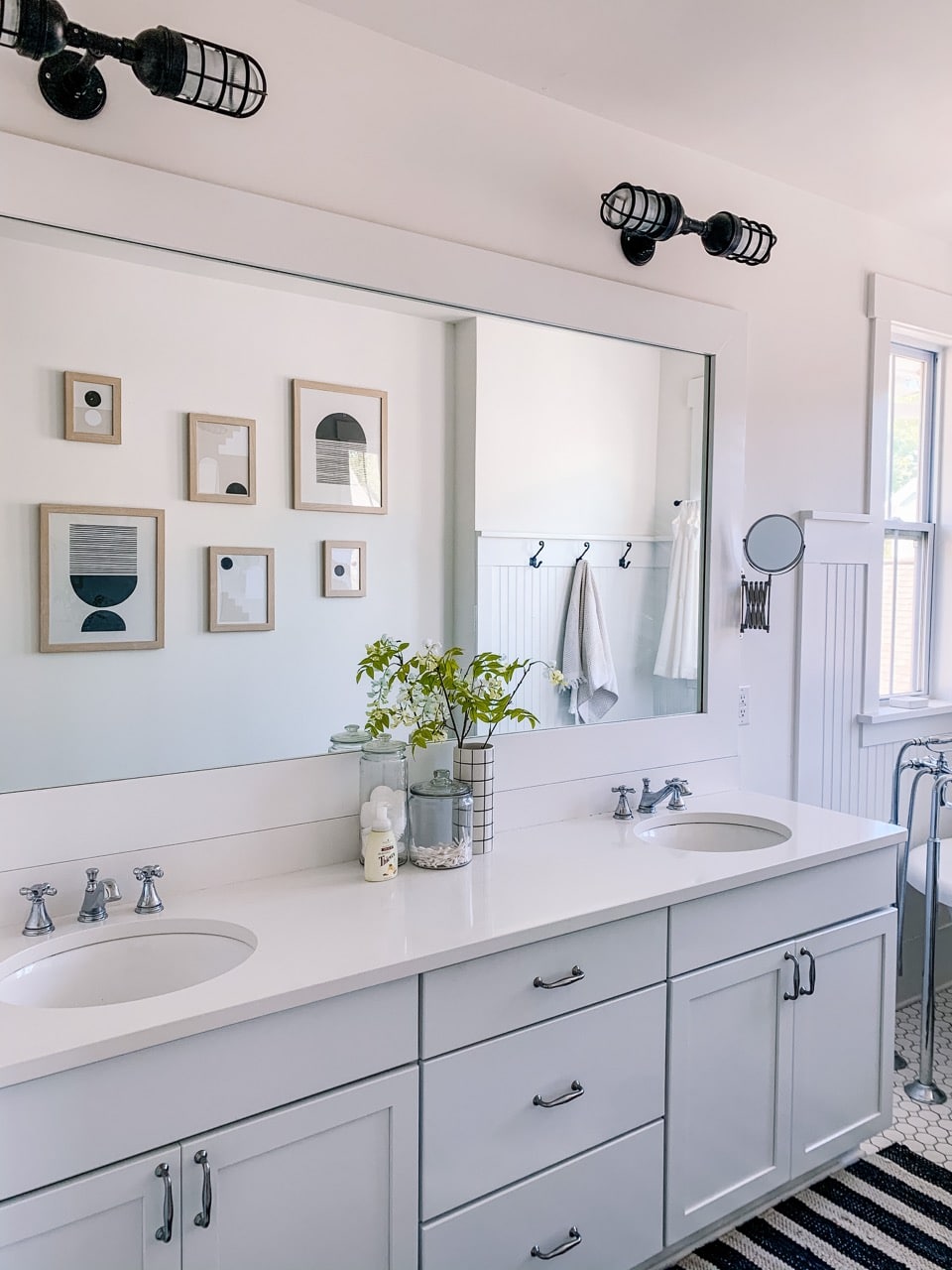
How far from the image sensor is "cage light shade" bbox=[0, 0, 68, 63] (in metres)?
1.33

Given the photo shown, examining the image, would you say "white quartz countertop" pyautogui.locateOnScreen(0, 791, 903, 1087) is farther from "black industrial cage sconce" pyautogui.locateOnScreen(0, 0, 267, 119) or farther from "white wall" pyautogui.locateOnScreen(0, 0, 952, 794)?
"black industrial cage sconce" pyautogui.locateOnScreen(0, 0, 267, 119)

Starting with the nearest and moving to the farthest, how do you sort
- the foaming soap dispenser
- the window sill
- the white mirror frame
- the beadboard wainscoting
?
the white mirror frame, the foaming soap dispenser, the beadboard wainscoting, the window sill

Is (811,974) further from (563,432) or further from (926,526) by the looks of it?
(926,526)

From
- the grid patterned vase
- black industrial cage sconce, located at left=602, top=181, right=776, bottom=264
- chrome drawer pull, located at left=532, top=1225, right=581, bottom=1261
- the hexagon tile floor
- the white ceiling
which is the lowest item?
the hexagon tile floor

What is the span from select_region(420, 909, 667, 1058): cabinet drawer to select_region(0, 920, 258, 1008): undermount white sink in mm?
331

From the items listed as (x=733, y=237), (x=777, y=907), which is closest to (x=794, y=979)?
(x=777, y=907)

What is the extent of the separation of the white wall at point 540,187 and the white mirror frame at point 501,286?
0.05 metres

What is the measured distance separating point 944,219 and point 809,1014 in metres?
2.40

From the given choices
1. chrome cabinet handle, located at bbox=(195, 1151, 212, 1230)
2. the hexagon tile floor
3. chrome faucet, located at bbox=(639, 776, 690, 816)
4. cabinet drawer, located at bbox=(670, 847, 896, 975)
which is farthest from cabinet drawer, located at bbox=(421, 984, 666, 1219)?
the hexagon tile floor

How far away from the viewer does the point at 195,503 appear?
174 cm

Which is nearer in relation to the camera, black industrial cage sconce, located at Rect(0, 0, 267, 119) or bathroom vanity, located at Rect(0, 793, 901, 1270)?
bathroom vanity, located at Rect(0, 793, 901, 1270)

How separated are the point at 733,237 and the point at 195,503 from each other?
56.8 inches

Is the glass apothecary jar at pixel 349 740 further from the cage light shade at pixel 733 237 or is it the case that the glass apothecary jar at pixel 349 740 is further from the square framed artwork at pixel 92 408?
the cage light shade at pixel 733 237

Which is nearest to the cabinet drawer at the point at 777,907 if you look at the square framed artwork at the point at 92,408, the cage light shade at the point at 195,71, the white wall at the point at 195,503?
the white wall at the point at 195,503
